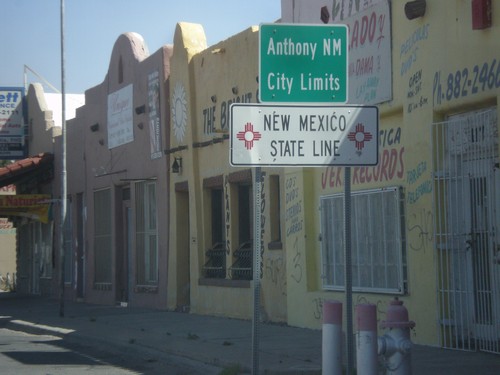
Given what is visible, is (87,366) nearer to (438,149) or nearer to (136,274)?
(438,149)

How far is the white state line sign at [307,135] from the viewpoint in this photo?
805cm

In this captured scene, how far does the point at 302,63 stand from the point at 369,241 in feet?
18.5

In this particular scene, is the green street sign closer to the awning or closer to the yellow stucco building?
the yellow stucco building

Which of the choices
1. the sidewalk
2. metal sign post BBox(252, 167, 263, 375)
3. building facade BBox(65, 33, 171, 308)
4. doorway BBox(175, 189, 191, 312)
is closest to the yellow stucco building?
the sidewalk

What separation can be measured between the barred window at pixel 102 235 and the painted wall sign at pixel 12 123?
6431 mm

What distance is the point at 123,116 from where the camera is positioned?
923 inches

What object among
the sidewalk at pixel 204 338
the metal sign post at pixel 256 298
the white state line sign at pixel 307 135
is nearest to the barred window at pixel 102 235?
the sidewalk at pixel 204 338

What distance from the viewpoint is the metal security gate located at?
1080 cm

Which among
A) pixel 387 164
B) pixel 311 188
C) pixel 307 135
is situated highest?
pixel 387 164

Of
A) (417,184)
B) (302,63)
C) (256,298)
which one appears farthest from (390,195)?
(256,298)

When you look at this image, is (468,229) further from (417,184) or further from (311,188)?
(311,188)

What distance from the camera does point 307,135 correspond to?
26.7 feet

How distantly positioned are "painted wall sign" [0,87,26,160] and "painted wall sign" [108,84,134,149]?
283 inches

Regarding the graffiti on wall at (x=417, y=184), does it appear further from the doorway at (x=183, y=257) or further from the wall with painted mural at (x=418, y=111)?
the doorway at (x=183, y=257)
